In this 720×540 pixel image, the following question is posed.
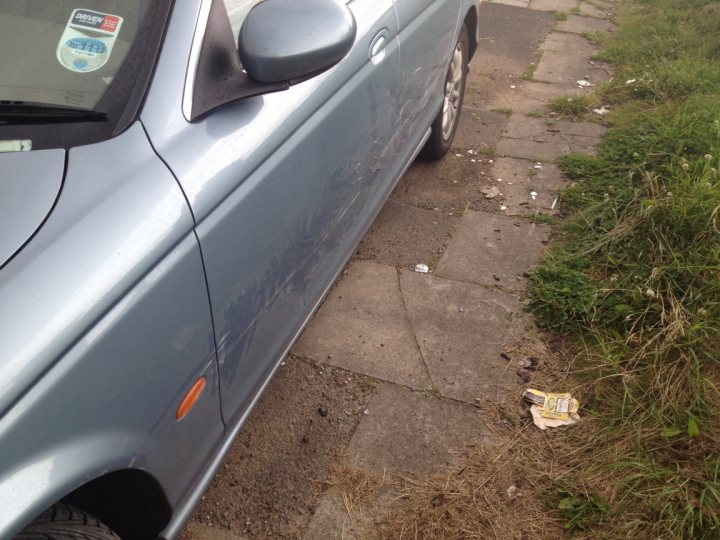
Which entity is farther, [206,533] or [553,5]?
[553,5]

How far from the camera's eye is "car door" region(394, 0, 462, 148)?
2.81 metres

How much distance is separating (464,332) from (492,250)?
0.67 m

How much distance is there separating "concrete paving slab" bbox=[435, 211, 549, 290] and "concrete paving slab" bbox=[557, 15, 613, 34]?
12.0 feet

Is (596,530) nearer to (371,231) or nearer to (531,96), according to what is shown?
(371,231)

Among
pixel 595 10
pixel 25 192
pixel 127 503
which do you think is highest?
pixel 25 192

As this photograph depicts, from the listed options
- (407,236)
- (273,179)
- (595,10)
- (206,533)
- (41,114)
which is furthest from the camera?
(595,10)

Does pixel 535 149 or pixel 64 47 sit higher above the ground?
pixel 64 47

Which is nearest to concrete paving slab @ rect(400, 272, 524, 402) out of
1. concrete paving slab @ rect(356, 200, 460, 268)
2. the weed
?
concrete paving slab @ rect(356, 200, 460, 268)

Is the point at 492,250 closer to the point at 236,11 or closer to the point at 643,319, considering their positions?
the point at 643,319

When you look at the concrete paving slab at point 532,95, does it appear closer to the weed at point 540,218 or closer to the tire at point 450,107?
the tire at point 450,107

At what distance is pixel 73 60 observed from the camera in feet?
5.24

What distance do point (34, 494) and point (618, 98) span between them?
474 cm

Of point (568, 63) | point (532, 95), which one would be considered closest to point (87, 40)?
point (532, 95)

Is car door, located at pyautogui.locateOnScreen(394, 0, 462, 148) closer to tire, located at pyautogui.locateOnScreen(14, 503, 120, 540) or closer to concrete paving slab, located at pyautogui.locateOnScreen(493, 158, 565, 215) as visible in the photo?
concrete paving slab, located at pyautogui.locateOnScreen(493, 158, 565, 215)
